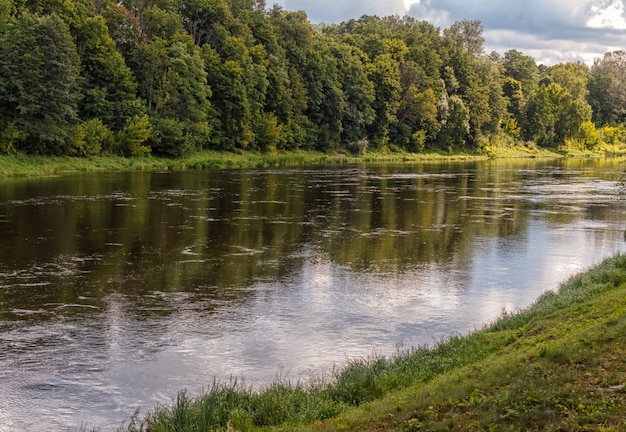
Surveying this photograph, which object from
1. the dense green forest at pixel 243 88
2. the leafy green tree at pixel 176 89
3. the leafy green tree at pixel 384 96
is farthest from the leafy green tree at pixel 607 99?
the leafy green tree at pixel 176 89

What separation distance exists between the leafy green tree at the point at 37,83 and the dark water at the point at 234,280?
1698cm

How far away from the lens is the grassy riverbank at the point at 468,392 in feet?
26.5

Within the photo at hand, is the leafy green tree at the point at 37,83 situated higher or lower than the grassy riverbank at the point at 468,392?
higher

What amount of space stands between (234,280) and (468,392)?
42.7ft

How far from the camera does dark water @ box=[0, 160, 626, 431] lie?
44.1ft

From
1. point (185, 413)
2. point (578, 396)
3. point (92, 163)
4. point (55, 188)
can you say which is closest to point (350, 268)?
point (185, 413)

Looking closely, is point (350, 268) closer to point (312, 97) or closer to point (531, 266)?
point (531, 266)

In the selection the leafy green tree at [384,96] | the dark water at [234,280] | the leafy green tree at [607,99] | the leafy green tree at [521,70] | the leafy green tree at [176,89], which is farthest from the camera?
the leafy green tree at [607,99]

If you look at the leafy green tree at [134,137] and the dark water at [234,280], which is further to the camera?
the leafy green tree at [134,137]

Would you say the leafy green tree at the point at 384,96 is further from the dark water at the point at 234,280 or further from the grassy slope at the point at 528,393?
the grassy slope at the point at 528,393

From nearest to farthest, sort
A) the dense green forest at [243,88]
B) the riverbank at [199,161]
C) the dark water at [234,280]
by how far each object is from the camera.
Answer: the dark water at [234,280] < the riverbank at [199,161] < the dense green forest at [243,88]

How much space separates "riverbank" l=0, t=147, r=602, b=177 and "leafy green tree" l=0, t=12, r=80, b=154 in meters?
2.10

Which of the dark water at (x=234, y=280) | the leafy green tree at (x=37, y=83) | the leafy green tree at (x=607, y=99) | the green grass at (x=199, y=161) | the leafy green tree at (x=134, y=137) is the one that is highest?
the leafy green tree at (x=607, y=99)

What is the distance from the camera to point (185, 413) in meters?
9.88
